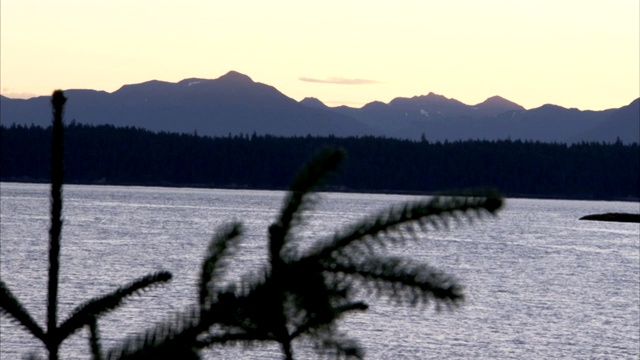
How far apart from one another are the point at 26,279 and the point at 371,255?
78932 millimetres

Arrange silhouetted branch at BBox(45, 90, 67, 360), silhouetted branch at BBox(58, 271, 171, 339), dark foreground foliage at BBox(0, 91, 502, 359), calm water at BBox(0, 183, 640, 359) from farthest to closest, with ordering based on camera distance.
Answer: calm water at BBox(0, 183, 640, 359), silhouetted branch at BBox(58, 271, 171, 339), silhouetted branch at BBox(45, 90, 67, 360), dark foreground foliage at BBox(0, 91, 502, 359)

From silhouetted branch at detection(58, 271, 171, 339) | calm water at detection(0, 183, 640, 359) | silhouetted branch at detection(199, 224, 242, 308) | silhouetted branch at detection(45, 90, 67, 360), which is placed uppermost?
→ silhouetted branch at detection(45, 90, 67, 360)

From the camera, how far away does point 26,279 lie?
7831 cm

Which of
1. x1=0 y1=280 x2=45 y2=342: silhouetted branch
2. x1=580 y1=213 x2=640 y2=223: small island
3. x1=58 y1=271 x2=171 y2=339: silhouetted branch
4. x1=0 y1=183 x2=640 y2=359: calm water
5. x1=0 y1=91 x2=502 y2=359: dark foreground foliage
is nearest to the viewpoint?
x1=0 y1=91 x2=502 y2=359: dark foreground foliage

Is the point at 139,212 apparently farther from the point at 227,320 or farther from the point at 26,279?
the point at 227,320

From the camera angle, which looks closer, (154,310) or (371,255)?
(371,255)

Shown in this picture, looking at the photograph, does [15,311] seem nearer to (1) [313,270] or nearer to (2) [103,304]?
(2) [103,304]

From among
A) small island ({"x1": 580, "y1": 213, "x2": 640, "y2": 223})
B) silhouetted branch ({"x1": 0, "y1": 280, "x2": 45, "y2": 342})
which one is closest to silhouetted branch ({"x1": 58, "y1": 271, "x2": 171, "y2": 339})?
silhouetted branch ({"x1": 0, "y1": 280, "x2": 45, "y2": 342})

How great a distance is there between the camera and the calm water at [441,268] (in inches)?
2024

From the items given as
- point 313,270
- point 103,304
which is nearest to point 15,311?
point 103,304

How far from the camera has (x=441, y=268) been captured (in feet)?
190

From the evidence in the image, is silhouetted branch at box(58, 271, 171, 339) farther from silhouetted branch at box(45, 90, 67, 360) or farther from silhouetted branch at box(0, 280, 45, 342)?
silhouetted branch at box(45, 90, 67, 360)

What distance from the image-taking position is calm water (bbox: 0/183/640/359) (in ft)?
169

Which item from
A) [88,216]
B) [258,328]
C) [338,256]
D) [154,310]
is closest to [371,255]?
A: [338,256]
